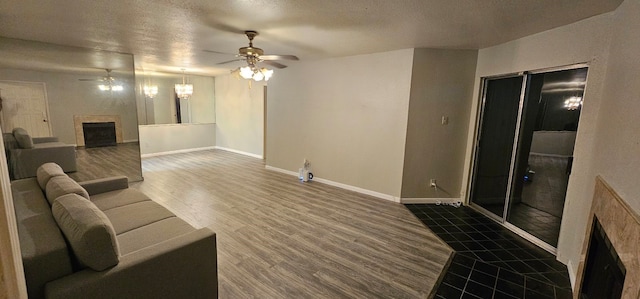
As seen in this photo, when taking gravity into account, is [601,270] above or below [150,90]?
below

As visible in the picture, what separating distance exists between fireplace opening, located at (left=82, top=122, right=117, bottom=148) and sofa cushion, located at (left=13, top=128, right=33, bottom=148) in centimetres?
67

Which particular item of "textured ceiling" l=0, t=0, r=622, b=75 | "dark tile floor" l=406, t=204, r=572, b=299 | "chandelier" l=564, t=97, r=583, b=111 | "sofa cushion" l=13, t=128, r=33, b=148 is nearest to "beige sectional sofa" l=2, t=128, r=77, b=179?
"sofa cushion" l=13, t=128, r=33, b=148

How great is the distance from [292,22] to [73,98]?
406 centimetres

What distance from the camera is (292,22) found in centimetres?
285

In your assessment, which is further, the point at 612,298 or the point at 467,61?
the point at 467,61

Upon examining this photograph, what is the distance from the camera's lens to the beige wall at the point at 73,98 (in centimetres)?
406

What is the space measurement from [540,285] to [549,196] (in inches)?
48.5

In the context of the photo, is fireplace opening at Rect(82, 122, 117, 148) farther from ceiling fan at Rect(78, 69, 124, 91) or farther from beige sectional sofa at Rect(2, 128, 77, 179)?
ceiling fan at Rect(78, 69, 124, 91)

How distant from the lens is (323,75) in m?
5.04

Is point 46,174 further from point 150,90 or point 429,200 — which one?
point 150,90

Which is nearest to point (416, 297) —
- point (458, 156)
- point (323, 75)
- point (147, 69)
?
point (458, 156)

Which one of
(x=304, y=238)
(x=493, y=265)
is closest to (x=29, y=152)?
(x=304, y=238)

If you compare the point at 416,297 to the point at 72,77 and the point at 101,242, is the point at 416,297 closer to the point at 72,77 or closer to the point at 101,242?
the point at 101,242

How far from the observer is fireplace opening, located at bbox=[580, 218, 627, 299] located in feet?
4.90
